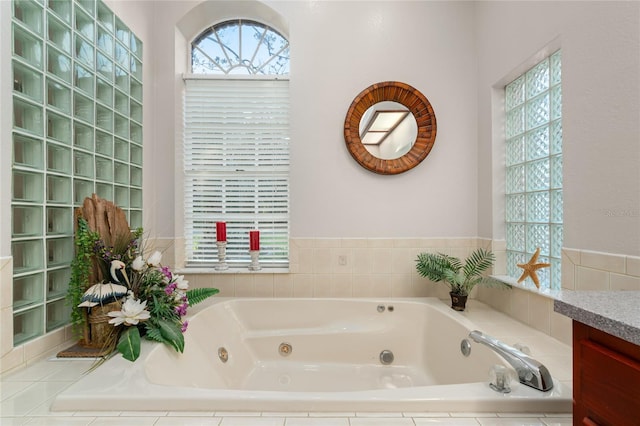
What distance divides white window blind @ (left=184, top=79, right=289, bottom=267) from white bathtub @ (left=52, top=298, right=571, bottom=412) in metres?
0.50

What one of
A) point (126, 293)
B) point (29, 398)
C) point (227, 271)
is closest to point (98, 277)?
point (126, 293)

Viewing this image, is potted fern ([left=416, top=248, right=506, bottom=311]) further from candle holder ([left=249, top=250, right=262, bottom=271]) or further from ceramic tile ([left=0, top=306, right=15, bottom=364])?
ceramic tile ([left=0, top=306, right=15, bottom=364])

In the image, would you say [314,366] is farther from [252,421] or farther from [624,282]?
[624,282]

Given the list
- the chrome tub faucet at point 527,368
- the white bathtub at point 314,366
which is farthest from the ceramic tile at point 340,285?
the chrome tub faucet at point 527,368

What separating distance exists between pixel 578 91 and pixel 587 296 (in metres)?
1.04

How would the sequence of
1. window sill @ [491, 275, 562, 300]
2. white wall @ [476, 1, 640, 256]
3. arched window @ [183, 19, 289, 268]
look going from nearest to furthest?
1. white wall @ [476, 1, 640, 256]
2. window sill @ [491, 275, 562, 300]
3. arched window @ [183, 19, 289, 268]

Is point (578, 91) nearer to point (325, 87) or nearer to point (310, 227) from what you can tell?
point (325, 87)

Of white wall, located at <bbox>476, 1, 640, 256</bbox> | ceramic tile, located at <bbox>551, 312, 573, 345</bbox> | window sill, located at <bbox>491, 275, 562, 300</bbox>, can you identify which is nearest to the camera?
white wall, located at <bbox>476, 1, 640, 256</bbox>

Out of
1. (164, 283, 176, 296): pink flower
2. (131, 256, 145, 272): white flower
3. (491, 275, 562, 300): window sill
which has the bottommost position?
(491, 275, 562, 300): window sill

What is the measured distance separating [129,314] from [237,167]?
1397 millimetres

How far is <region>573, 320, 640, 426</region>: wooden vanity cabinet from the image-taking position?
624 millimetres

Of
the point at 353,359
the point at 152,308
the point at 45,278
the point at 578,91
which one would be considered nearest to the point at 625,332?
the point at 578,91

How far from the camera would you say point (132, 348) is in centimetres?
127

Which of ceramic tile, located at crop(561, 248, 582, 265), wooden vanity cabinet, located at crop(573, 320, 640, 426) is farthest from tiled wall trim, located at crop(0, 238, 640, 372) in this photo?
wooden vanity cabinet, located at crop(573, 320, 640, 426)
